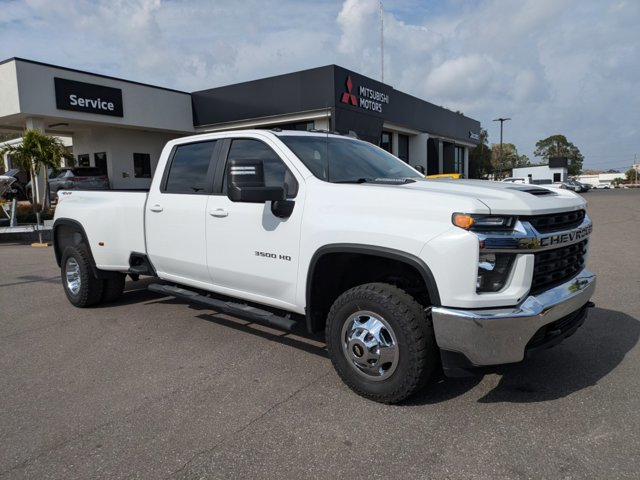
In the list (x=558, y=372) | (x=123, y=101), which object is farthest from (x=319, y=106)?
(x=558, y=372)

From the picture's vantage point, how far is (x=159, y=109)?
23.7 metres

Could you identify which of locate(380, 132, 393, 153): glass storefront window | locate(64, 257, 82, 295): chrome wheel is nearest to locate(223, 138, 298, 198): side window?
locate(64, 257, 82, 295): chrome wheel

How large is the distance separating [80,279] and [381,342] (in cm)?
425

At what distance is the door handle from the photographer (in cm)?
430

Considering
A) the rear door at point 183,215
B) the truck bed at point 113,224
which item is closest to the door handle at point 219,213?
the rear door at point 183,215

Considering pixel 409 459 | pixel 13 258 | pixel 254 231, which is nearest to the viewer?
pixel 409 459

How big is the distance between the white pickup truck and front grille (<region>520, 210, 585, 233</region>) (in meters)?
0.01

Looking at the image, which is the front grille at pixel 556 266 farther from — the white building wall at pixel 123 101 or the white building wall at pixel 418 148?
the white building wall at pixel 418 148

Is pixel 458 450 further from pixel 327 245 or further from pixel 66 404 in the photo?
pixel 66 404

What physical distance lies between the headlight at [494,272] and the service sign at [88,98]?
20467 mm

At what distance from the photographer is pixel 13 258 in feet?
34.8

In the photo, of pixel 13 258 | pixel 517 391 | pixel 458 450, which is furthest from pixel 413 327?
pixel 13 258

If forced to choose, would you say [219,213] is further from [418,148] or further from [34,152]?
[418,148]

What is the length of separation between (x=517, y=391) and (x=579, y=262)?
3.54 ft
